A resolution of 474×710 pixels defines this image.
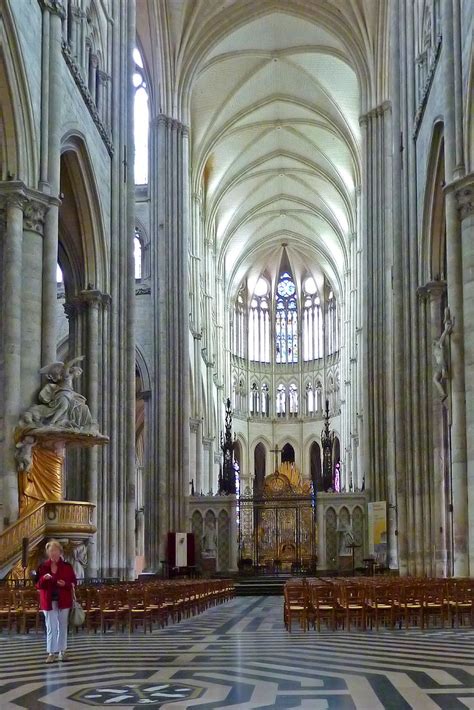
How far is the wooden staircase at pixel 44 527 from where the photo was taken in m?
18.4

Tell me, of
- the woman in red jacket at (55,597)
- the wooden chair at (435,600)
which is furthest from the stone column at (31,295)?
the woman in red jacket at (55,597)

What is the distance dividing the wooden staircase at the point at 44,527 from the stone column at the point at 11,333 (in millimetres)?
524

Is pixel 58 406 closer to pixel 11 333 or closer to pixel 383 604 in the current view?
pixel 11 333

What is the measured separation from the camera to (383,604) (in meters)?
16.1

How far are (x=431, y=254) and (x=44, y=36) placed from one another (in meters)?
12.7

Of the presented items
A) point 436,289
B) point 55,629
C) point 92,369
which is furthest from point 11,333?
point 436,289

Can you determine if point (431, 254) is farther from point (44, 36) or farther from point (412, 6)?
point (44, 36)

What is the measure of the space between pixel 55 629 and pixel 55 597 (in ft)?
1.31

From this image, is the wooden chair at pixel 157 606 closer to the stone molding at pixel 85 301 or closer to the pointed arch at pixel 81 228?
the stone molding at pixel 85 301

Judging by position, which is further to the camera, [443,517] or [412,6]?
[412,6]

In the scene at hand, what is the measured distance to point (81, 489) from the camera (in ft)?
93.1

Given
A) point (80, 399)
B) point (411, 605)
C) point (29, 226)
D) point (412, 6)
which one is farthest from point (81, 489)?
point (412, 6)

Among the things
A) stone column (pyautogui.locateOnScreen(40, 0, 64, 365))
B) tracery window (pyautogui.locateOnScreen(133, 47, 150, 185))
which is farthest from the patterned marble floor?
tracery window (pyautogui.locateOnScreen(133, 47, 150, 185))

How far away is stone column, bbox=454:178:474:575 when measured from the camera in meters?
20.8
